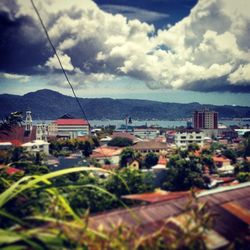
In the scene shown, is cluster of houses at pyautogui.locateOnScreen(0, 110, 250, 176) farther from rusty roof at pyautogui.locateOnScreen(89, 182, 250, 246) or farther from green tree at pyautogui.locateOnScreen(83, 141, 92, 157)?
rusty roof at pyautogui.locateOnScreen(89, 182, 250, 246)

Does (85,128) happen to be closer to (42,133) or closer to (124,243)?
(42,133)

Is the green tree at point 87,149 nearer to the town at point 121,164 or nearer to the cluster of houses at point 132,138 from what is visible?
the town at point 121,164

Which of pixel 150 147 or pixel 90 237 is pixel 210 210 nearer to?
pixel 90 237

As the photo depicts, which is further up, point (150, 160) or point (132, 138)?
point (150, 160)

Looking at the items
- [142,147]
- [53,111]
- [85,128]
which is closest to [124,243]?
[142,147]

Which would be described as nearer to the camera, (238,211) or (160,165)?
(238,211)

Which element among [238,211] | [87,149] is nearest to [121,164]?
[87,149]

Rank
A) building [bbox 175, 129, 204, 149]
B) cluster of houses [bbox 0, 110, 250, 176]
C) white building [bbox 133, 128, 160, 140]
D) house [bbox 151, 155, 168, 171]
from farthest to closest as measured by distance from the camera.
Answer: white building [bbox 133, 128, 160, 140] → building [bbox 175, 129, 204, 149] → cluster of houses [bbox 0, 110, 250, 176] → house [bbox 151, 155, 168, 171]

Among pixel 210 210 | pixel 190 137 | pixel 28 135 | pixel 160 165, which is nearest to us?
pixel 210 210

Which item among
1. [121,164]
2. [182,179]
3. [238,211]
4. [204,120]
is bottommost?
[121,164]

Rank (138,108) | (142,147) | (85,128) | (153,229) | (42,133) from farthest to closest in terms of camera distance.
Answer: (138,108)
(85,128)
(42,133)
(142,147)
(153,229)

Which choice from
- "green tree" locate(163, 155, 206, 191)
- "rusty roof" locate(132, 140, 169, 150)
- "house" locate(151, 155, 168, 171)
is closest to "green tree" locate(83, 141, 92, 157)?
"rusty roof" locate(132, 140, 169, 150)
